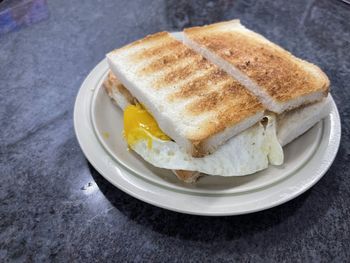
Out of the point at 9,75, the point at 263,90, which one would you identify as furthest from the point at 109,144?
the point at 9,75

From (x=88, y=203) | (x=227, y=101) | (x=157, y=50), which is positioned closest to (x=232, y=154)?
(x=227, y=101)

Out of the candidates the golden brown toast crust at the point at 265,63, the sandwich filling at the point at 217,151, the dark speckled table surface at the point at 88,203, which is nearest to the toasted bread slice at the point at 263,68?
the golden brown toast crust at the point at 265,63

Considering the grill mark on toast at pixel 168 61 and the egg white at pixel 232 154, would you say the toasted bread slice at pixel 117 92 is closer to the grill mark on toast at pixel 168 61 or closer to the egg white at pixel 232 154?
the grill mark on toast at pixel 168 61

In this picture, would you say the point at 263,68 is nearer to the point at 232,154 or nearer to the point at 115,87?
the point at 232,154

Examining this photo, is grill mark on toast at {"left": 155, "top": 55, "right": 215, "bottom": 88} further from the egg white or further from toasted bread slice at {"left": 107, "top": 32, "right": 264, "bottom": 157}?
the egg white

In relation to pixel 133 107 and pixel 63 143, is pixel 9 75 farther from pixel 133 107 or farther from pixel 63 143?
pixel 133 107

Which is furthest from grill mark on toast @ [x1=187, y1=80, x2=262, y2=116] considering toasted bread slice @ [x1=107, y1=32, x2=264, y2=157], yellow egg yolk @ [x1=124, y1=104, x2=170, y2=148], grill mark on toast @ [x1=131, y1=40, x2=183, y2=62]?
grill mark on toast @ [x1=131, y1=40, x2=183, y2=62]
